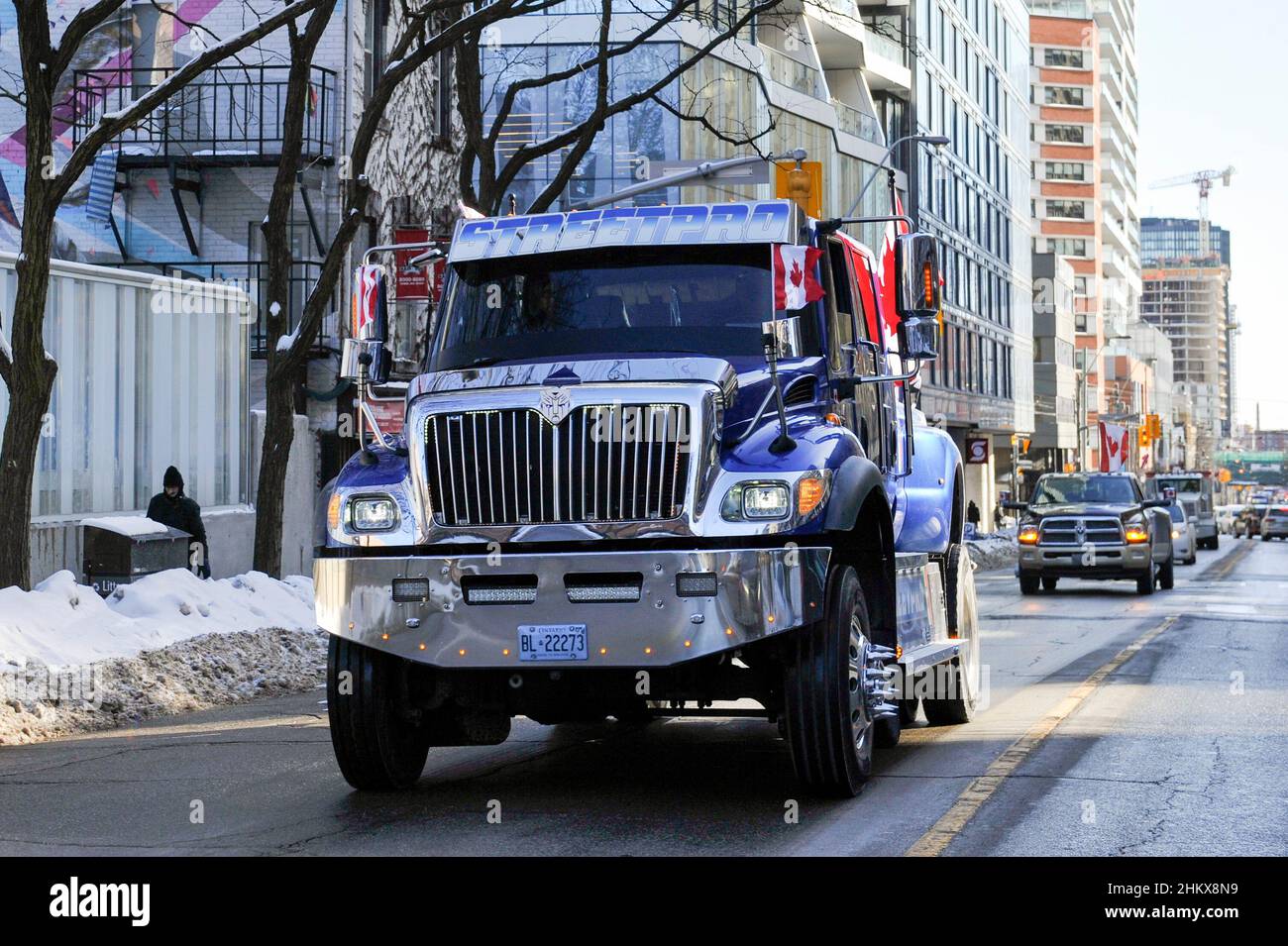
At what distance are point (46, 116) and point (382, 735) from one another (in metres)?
8.50

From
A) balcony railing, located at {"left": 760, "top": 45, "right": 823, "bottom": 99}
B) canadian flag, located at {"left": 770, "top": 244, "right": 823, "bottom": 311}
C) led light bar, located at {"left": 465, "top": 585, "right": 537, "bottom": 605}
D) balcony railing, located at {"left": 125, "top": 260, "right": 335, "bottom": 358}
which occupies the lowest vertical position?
led light bar, located at {"left": 465, "top": 585, "right": 537, "bottom": 605}

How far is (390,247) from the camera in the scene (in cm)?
1033

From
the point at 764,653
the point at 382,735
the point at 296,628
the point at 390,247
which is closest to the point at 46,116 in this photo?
the point at 296,628

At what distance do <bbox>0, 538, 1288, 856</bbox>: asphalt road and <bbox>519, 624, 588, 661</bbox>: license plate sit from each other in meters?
0.74

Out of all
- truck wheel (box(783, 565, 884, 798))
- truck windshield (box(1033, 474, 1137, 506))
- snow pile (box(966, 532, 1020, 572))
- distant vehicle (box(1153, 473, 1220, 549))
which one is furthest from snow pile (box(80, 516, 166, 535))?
distant vehicle (box(1153, 473, 1220, 549))

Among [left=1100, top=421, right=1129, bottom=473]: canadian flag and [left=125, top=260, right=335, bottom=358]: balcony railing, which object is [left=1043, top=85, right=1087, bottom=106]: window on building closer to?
[left=1100, top=421, right=1129, bottom=473]: canadian flag

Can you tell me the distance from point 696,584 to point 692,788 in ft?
5.56

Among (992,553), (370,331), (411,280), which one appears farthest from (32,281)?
(992,553)

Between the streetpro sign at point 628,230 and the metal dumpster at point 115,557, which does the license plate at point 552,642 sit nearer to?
the streetpro sign at point 628,230

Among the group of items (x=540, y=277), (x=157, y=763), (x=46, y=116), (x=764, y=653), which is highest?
(x=46, y=116)

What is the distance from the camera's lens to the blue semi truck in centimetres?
805

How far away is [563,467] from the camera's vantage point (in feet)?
27.0

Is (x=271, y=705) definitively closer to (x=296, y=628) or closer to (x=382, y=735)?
(x=296, y=628)
